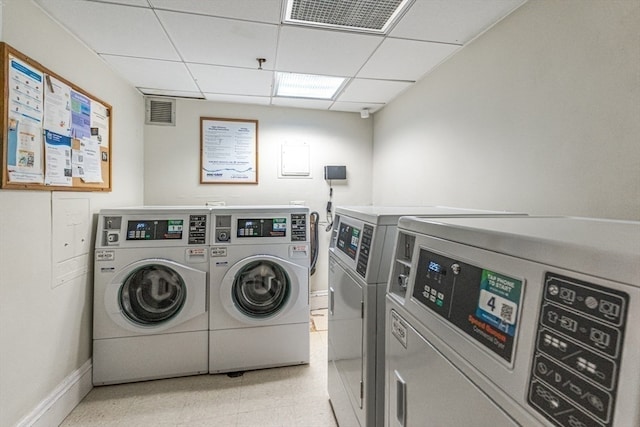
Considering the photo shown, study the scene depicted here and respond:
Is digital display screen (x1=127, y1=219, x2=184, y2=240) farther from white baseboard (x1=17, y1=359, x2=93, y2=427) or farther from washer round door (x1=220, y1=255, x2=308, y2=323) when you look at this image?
white baseboard (x1=17, y1=359, x2=93, y2=427)

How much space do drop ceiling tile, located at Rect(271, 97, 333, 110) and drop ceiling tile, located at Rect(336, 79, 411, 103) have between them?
0.22 metres

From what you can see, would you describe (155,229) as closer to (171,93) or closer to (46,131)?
(46,131)

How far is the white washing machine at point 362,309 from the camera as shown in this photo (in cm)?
130

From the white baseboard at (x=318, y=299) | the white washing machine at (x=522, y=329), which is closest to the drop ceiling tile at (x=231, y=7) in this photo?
the white washing machine at (x=522, y=329)

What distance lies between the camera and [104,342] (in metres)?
2.17

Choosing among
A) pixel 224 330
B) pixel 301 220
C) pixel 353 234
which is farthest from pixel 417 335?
pixel 224 330

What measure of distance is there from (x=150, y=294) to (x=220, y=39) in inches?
74.0

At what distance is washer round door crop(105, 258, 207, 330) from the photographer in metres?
2.13

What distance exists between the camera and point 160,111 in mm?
3150

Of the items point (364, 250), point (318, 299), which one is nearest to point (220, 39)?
point (364, 250)

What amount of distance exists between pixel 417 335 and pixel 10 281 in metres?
1.90

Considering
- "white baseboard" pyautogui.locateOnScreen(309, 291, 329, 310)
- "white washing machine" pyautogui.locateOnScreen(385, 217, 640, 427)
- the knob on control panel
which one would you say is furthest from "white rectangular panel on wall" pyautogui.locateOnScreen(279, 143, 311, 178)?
"white washing machine" pyautogui.locateOnScreen(385, 217, 640, 427)

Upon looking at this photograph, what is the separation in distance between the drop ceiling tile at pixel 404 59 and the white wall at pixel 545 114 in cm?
12

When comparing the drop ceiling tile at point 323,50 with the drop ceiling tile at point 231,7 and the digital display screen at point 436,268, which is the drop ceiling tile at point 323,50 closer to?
the drop ceiling tile at point 231,7
